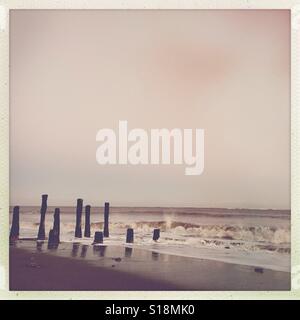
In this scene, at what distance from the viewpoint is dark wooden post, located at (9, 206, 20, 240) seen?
8.79ft

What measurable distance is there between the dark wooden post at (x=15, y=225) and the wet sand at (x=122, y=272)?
1.6 inches

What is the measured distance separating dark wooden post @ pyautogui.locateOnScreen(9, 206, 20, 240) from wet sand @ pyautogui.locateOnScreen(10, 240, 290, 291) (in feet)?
0.13

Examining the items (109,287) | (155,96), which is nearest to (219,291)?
(109,287)

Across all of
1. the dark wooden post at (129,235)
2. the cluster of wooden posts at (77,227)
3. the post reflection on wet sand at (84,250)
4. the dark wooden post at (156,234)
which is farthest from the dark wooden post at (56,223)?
the dark wooden post at (156,234)

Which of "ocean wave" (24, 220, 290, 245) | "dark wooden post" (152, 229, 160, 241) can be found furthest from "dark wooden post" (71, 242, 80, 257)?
"dark wooden post" (152, 229, 160, 241)

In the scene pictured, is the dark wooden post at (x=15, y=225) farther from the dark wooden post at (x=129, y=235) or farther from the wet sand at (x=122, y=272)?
the dark wooden post at (x=129, y=235)

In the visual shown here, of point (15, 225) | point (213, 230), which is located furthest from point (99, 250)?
point (213, 230)

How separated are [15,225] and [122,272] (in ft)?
1.73

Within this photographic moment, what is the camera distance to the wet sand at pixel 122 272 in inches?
104

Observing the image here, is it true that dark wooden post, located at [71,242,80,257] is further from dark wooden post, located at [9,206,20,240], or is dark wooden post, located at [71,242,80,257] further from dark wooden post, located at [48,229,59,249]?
dark wooden post, located at [9,206,20,240]

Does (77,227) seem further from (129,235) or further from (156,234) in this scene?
(156,234)

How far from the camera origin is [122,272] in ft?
8.75

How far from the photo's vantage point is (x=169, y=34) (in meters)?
2.67

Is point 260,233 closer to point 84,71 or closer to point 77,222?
point 77,222
